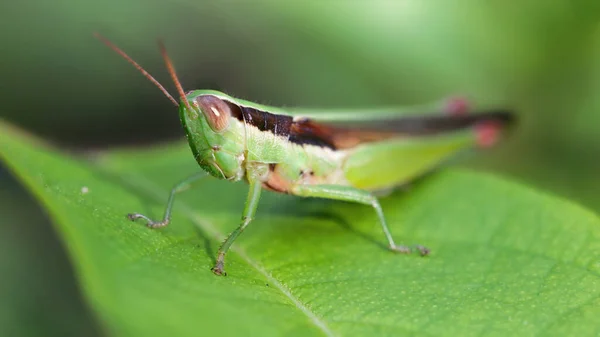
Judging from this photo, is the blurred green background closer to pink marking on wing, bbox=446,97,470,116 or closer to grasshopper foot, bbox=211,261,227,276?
pink marking on wing, bbox=446,97,470,116

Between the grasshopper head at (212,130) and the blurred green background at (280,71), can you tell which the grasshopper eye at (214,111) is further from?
the blurred green background at (280,71)

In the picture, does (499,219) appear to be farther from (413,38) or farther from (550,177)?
(413,38)

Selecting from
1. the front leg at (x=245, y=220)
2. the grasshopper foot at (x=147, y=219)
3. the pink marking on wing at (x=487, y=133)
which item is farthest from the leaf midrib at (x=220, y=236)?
the pink marking on wing at (x=487, y=133)

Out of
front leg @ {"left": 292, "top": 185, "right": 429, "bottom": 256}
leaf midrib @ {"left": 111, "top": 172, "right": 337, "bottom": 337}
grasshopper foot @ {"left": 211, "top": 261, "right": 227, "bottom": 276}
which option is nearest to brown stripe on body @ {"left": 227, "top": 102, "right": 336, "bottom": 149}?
front leg @ {"left": 292, "top": 185, "right": 429, "bottom": 256}

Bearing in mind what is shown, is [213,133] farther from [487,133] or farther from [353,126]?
[487,133]

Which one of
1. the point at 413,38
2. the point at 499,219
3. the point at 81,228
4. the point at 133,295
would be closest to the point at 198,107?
the point at 81,228

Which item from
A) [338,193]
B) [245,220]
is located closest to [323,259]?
[245,220]
